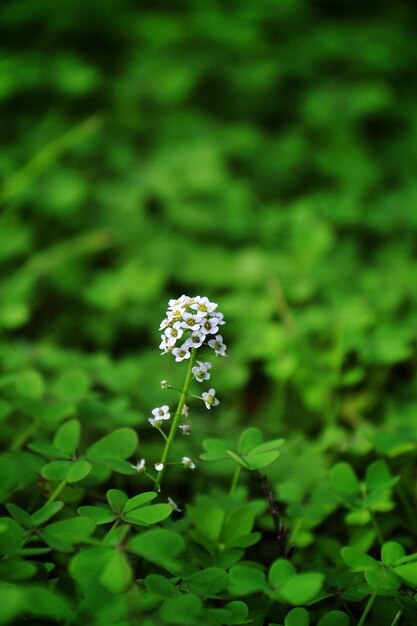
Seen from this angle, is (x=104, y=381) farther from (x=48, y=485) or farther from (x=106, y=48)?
(x=106, y=48)

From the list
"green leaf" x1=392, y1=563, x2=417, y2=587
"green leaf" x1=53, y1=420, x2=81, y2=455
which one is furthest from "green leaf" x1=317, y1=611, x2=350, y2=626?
"green leaf" x1=53, y1=420, x2=81, y2=455

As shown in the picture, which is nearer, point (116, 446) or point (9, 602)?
point (9, 602)

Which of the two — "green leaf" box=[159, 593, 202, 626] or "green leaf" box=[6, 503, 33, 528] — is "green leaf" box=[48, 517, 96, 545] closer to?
"green leaf" box=[6, 503, 33, 528]

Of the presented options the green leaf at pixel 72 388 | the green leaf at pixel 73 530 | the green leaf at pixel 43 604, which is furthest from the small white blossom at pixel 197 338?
the green leaf at pixel 72 388

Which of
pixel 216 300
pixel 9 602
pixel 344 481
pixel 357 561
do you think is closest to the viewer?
pixel 9 602

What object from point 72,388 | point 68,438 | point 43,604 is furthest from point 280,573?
point 72,388

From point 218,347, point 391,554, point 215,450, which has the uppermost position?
point 218,347

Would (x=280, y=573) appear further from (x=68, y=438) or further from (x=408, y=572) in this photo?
(x=68, y=438)
